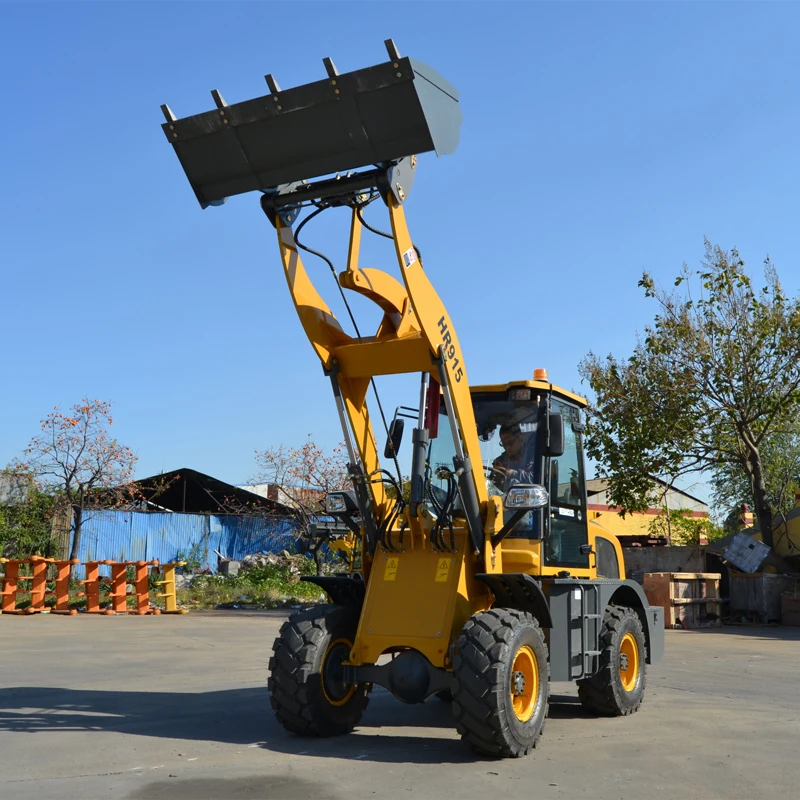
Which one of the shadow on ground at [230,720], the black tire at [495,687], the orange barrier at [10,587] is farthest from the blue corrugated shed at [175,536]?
the black tire at [495,687]

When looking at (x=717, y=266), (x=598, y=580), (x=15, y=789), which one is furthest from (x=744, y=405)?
(x=15, y=789)

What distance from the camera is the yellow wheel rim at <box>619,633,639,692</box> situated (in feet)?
30.4

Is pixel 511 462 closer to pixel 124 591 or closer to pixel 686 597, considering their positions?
pixel 686 597

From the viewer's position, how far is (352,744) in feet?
24.5

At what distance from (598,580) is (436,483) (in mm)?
1844

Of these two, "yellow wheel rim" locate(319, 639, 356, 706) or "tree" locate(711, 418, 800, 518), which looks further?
"tree" locate(711, 418, 800, 518)

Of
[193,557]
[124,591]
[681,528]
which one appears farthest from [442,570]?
[681,528]

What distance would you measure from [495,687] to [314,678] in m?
1.60

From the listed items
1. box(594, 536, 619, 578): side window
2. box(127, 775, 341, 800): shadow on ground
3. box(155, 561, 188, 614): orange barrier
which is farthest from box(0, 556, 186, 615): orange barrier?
box(127, 775, 341, 800): shadow on ground

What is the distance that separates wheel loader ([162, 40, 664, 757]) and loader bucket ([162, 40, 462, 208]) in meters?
0.01

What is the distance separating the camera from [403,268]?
723 centimetres

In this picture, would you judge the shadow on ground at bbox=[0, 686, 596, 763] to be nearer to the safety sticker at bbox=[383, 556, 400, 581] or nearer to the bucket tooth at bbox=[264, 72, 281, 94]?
the safety sticker at bbox=[383, 556, 400, 581]

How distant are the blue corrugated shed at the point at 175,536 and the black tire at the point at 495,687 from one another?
925 inches

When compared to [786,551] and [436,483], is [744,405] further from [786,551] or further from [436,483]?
[436,483]
